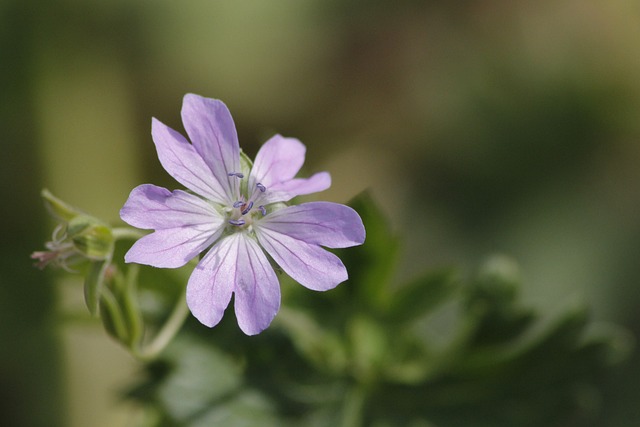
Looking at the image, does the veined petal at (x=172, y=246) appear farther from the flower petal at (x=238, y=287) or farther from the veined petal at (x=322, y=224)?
the veined petal at (x=322, y=224)

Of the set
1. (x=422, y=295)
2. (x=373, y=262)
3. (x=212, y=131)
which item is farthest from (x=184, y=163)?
(x=422, y=295)

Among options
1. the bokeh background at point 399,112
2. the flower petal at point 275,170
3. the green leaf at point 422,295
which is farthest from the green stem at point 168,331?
the bokeh background at point 399,112

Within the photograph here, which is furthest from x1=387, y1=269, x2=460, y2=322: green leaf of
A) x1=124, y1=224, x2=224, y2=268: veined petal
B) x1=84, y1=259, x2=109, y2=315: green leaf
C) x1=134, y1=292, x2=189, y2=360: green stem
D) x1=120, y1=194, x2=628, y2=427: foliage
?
x1=84, y1=259, x2=109, y2=315: green leaf

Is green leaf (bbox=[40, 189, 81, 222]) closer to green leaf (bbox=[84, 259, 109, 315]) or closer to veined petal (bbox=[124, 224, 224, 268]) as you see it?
green leaf (bbox=[84, 259, 109, 315])

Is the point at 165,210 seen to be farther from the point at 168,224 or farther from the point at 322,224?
the point at 322,224

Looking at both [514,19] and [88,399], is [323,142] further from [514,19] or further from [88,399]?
[88,399]

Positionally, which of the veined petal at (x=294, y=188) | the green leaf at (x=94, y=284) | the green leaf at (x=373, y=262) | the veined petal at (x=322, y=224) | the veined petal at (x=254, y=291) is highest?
the green leaf at (x=373, y=262)

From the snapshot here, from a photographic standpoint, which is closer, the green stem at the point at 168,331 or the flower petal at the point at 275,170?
the flower petal at the point at 275,170
